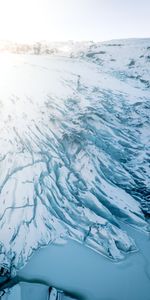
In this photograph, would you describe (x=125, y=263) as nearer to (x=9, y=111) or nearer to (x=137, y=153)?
(x=137, y=153)

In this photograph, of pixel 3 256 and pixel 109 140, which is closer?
pixel 3 256

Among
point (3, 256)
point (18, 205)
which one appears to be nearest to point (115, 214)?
point (18, 205)

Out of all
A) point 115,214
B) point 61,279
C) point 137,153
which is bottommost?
point 61,279

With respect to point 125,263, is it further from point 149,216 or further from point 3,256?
point 3,256

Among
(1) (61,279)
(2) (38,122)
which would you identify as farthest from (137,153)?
(1) (61,279)

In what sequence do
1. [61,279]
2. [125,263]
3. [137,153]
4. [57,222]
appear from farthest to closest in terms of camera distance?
[137,153], [57,222], [125,263], [61,279]

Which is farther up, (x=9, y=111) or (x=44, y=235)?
(x=9, y=111)

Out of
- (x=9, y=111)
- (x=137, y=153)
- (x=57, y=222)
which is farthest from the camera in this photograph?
(x=9, y=111)
